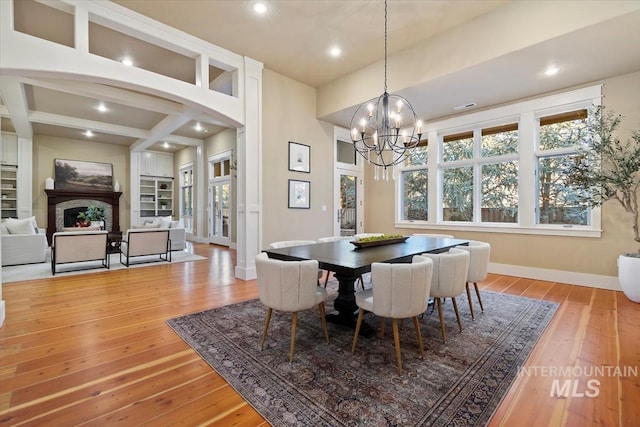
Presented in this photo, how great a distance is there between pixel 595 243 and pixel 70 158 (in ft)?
44.1

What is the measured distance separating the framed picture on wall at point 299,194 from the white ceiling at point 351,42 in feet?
5.38

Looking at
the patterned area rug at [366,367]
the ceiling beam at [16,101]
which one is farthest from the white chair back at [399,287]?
the ceiling beam at [16,101]

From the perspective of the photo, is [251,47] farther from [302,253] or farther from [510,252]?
[510,252]

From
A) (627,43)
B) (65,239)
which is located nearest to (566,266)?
(627,43)

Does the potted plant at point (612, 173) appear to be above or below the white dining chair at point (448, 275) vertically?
above

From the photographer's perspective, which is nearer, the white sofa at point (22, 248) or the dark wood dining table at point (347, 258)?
the dark wood dining table at point (347, 258)

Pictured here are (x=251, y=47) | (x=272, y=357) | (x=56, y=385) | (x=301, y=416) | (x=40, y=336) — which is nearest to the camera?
(x=301, y=416)

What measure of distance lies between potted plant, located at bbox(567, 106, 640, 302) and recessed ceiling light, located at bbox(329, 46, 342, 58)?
381cm

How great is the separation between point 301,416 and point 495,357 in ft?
5.42

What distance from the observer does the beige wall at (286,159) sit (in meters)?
5.20

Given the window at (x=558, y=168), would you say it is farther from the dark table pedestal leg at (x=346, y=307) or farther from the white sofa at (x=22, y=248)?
the white sofa at (x=22, y=248)

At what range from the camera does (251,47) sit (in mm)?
4461

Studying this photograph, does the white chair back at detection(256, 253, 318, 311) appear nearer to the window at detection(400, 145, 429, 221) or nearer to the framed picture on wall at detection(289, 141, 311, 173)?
the framed picture on wall at detection(289, 141, 311, 173)

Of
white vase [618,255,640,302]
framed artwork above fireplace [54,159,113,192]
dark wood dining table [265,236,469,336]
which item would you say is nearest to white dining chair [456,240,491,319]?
dark wood dining table [265,236,469,336]
